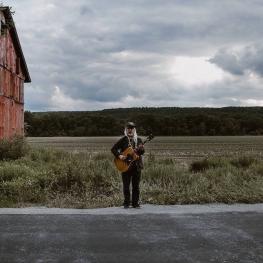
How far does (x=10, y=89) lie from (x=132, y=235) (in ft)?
72.8

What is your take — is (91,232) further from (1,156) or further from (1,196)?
(1,156)

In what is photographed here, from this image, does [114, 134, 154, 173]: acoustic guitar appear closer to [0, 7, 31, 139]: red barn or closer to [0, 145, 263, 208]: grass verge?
[0, 145, 263, 208]: grass verge

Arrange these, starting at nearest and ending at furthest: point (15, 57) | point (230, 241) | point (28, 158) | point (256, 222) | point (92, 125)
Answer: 1. point (230, 241)
2. point (256, 222)
3. point (28, 158)
4. point (15, 57)
5. point (92, 125)

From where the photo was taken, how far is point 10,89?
97.3 feet

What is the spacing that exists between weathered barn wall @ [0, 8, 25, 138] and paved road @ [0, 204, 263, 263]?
16687mm

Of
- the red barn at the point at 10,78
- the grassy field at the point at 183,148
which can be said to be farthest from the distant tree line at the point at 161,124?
the red barn at the point at 10,78

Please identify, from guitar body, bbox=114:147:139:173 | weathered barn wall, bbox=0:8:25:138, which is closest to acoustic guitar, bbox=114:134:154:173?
guitar body, bbox=114:147:139:173

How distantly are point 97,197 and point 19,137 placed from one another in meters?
13.9

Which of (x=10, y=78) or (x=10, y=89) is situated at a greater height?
(x=10, y=78)

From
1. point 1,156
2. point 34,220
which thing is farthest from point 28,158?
point 34,220

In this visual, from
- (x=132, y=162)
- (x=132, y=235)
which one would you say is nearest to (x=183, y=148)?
(x=132, y=162)

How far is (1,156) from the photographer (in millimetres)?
24578

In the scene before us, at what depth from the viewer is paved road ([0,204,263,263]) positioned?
7.49m

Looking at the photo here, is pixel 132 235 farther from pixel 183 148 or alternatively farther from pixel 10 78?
pixel 183 148
